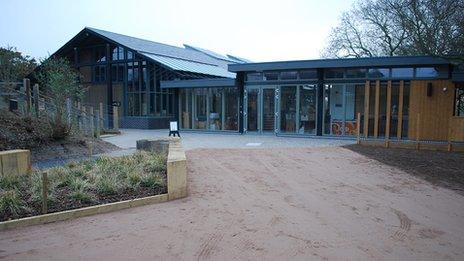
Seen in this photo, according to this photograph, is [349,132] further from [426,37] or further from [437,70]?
[426,37]

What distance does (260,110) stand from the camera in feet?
62.6

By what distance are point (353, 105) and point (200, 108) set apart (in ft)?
26.8

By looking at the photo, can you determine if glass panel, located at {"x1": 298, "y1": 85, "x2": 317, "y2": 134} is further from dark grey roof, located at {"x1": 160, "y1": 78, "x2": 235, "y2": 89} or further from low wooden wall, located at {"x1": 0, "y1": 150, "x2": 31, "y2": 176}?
low wooden wall, located at {"x1": 0, "y1": 150, "x2": 31, "y2": 176}

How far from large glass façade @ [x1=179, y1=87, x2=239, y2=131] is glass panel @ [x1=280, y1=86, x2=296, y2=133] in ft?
8.09

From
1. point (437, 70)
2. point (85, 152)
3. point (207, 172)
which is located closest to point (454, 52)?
point (437, 70)

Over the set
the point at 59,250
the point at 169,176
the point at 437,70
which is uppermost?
the point at 437,70

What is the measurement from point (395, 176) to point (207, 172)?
14.5 ft

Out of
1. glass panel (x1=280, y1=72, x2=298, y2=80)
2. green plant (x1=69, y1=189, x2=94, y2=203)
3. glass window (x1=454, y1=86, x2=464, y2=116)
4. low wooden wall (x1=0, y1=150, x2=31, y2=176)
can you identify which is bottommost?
green plant (x1=69, y1=189, x2=94, y2=203)

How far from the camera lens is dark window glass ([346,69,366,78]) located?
16688 millimetres

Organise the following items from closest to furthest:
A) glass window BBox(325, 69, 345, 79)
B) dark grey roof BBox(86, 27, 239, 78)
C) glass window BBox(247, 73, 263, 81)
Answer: glass window BBox(325, 69, 345, 79)
glass window BBox(247, 73, 263, 81)
dark grey roof BBox(86, 27, 239, 78)

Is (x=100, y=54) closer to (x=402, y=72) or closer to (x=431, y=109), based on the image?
(x=402, y=72)

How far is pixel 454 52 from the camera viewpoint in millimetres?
12070

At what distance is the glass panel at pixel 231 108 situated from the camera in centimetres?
1986

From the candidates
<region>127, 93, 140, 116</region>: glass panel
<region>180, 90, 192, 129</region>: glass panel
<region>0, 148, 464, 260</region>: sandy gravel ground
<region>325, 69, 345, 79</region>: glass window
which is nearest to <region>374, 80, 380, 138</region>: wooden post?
<region>325, 69, 345, 79</region>: glass window
